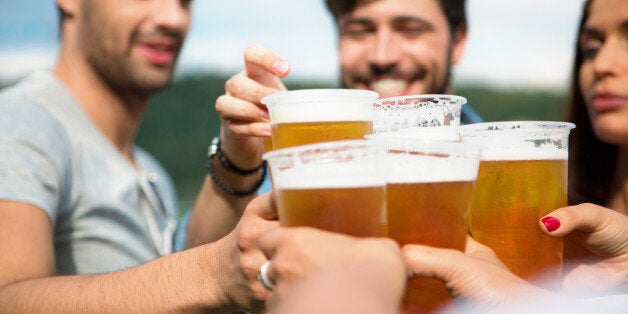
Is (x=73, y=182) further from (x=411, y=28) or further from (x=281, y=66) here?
(x=411, y=28)

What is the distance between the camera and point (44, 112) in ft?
9.78

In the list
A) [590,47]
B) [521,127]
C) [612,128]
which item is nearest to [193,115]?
[590,47]

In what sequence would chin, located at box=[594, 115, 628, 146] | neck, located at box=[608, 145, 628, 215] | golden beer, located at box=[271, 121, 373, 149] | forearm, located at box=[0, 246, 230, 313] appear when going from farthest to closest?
neck, located at box=[608, 145, 628, 215]
chin, located at box=[594, 115, 628, 146]
forearm, located at box=[0, 246, 230, 313]
golden beer, located at box=[271, 121, 373, 149]

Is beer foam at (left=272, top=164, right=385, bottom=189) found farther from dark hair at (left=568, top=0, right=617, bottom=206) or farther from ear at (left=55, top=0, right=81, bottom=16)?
ear at (left=55, top=0, right=81, bottom=16)

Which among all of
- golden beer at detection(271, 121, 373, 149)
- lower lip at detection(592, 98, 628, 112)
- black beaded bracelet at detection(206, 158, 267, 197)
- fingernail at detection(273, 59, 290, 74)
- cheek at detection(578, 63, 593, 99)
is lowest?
black beaded bracelet at detection(206, 158, 267, 197)

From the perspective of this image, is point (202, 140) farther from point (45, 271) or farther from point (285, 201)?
point (285, 201)

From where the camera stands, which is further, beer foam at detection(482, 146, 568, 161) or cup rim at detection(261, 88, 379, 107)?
beer foam at detection(482, 146, 568, 161)

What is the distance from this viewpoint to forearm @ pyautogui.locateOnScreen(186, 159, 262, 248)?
2.65 meters

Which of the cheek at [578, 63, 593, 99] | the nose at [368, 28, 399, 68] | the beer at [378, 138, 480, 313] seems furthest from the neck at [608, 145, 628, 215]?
the beer at [378, 138, 480, 313]

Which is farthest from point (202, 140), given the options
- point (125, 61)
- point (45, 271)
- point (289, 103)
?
point (289, 103)

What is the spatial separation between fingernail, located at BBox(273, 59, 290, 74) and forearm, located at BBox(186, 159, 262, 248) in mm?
772

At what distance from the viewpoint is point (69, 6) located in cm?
392

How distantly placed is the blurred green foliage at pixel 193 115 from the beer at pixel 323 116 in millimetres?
14541

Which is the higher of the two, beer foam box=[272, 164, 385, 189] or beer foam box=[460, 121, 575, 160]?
beer foam box=[272, 164, 385, 189]
